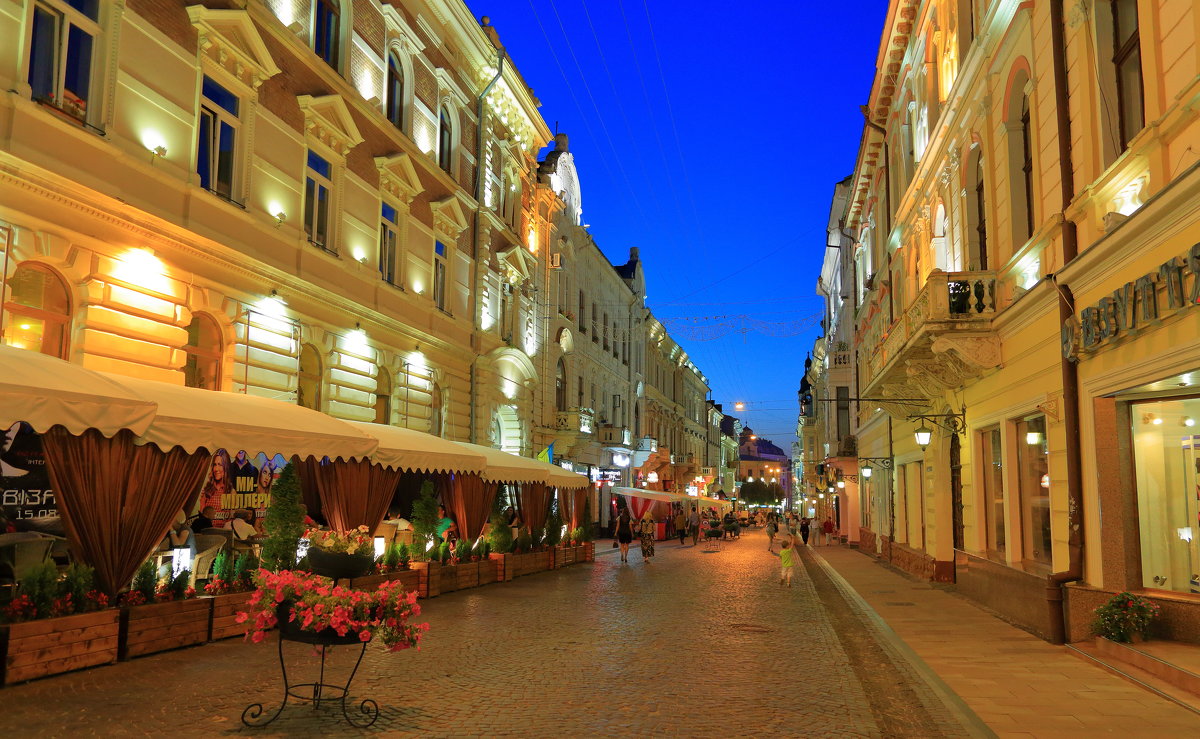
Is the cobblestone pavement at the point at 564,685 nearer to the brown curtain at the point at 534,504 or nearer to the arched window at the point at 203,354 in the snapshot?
the arched window at the point at 203,354

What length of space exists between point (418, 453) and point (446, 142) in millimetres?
13564

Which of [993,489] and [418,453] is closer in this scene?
[418,453]

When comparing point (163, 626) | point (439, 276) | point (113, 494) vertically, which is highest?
point (439, 276)

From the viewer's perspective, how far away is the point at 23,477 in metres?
11.7

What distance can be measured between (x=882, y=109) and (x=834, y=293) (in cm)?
2514

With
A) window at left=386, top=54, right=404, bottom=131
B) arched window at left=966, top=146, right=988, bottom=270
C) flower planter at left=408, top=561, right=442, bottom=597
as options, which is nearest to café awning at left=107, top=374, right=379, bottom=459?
flower planter at left=408, top=561, right=442, bottom=597

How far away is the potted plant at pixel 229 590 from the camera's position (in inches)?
416

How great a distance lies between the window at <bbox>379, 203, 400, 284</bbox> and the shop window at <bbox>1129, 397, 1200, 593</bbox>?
16.5 meters

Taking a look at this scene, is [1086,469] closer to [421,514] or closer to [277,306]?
[421,514]

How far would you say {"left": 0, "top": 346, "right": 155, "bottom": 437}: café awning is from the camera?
8258mm

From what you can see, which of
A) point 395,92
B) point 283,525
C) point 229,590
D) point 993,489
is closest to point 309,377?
point 283,525

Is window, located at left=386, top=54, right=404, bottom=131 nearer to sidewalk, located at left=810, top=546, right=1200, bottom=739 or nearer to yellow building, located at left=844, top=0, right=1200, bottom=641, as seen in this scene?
yellow building, located at left=844, top=0, right=1200, bottom=641

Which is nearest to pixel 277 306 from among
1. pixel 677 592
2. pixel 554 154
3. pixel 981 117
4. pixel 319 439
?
pixel 319 439

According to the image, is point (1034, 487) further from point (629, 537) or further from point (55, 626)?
point (629, 537)
